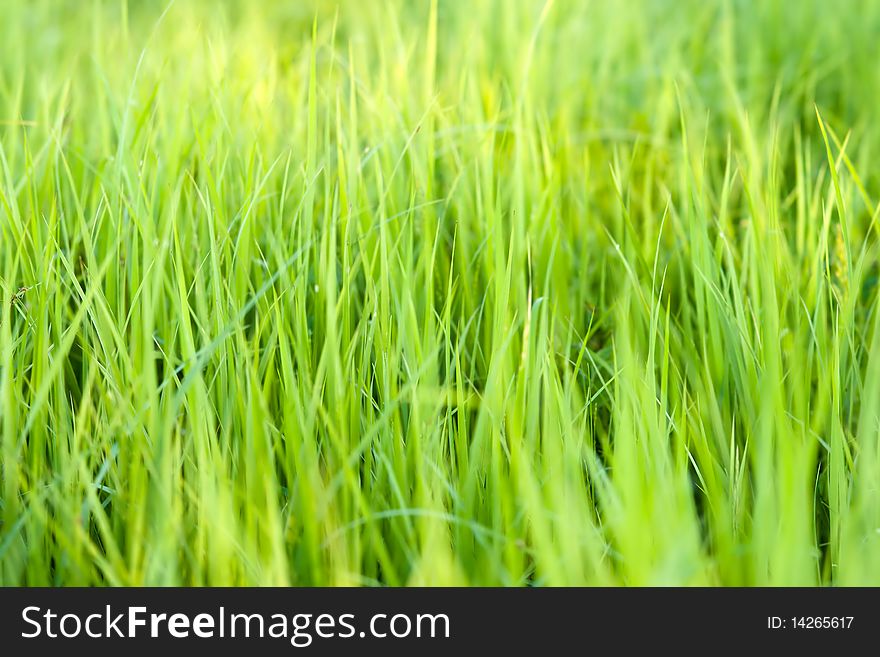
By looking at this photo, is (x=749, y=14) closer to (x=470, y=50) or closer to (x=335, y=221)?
(x=470, y=50)

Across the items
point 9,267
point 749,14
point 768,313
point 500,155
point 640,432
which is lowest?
point 640,432

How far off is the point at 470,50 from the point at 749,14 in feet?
3.32

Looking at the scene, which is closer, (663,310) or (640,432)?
(640,432)

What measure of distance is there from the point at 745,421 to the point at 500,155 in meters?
0.67

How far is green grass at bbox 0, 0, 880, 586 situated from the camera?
3.28 feet

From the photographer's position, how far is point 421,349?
1221 millimetres

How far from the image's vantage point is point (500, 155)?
1581 millimetres

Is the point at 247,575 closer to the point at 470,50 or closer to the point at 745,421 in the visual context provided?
the point at 745,421

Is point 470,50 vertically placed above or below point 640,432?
above

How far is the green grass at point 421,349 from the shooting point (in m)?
1.00
